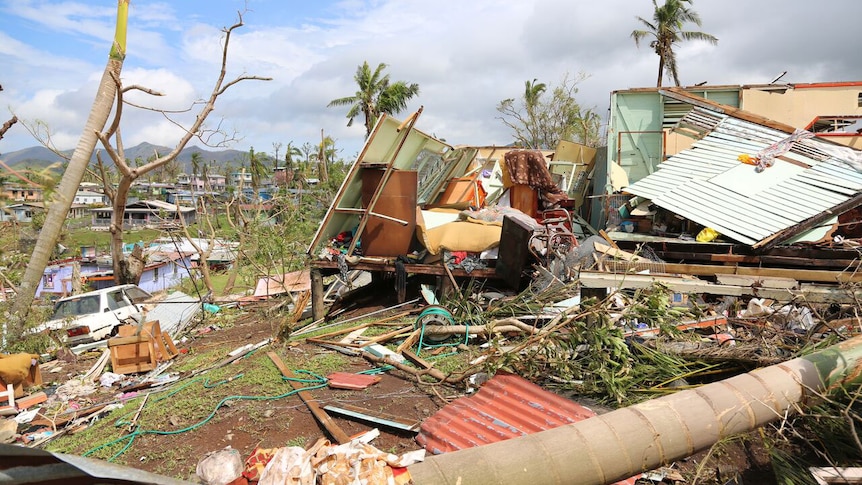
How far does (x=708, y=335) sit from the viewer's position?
20.1 feet

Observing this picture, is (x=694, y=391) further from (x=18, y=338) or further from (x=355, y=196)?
(x=18, y=338)

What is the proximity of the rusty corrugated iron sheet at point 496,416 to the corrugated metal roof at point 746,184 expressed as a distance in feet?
17.7

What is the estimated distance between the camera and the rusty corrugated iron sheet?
4.34m

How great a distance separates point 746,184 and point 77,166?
39.5 feet

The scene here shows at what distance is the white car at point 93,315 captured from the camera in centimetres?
1209

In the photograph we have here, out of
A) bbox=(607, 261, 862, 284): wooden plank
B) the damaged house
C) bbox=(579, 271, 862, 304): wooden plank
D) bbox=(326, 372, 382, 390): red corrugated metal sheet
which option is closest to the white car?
bbox=(326, 372, 382, 390): red corrugated metal sheet

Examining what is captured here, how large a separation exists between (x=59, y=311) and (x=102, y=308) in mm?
905

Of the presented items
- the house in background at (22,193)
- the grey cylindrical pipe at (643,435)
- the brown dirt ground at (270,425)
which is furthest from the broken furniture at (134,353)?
the grey cylindrical pipe at (643,435)

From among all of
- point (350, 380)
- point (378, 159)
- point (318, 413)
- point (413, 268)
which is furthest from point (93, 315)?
point (318, 413)

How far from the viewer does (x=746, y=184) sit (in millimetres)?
9484

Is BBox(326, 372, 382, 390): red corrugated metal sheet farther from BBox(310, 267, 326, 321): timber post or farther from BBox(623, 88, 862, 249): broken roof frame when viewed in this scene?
BBox(623, 88, 862, 249): broken roof frame

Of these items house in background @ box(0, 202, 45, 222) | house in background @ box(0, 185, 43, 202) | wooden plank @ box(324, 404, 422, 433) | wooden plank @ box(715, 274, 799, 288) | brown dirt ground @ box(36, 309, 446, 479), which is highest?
house in background @ box(0, 185, 43, 202)

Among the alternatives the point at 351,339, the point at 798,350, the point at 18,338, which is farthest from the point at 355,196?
the point at 18,338

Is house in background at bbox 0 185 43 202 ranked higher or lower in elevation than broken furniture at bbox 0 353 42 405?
higher
